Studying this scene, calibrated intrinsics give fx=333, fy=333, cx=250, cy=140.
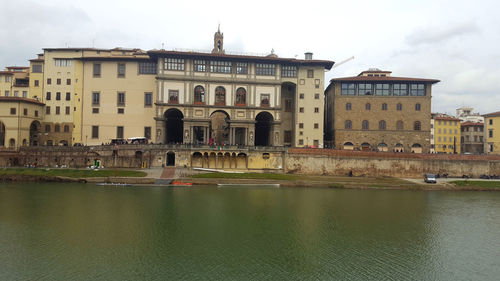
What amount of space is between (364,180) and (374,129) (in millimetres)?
19759

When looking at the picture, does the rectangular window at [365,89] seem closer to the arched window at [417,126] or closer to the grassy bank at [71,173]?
the arched window at [417,126]

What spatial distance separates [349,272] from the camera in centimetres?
2123

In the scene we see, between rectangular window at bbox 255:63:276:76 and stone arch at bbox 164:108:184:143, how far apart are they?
19764 mm

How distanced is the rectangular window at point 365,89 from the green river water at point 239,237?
36770 mm

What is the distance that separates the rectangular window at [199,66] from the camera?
70688 millimetres

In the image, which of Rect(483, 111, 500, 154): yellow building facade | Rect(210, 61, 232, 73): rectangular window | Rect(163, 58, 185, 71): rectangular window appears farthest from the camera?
A: Rect(483, 111, 500, 154): yellow building facade

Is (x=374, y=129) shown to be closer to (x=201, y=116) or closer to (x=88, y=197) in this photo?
(x=201, y=116)

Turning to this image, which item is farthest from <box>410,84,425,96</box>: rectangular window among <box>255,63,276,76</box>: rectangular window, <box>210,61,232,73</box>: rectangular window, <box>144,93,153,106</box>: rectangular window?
<box>144,93,153,106</box>: rectangular window

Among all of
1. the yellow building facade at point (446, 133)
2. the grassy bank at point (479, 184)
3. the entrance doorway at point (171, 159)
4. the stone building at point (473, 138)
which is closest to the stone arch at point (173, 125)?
the entrance doorway at point (171, 159)

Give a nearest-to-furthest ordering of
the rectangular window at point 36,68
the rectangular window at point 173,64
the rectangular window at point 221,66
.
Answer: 1. the rectangular window at point 173,64
2. the rectangular window at point 221,66
3. the rectangular window at point 36,68

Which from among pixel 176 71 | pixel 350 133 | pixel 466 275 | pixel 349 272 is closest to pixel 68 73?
pixel 176 71

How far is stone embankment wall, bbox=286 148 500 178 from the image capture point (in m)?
67.2

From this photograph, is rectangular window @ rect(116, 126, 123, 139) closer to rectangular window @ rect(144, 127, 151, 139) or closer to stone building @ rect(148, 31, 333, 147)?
rectangular window @ rect(144, 127, 151, 139)

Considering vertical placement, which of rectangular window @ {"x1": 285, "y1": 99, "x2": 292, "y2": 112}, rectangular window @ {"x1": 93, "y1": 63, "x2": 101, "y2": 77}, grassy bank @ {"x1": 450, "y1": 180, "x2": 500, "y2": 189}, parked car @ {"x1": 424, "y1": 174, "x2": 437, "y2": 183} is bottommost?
grassy bank @ {"x1": 450, "y1": 180, "x2": 500, "y2": 189}
